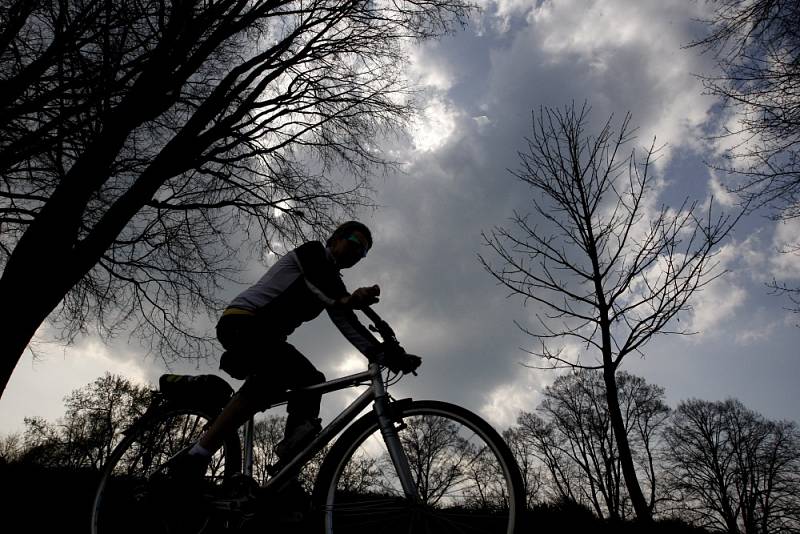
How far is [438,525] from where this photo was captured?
2.04 meters

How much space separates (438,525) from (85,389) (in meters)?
29.1

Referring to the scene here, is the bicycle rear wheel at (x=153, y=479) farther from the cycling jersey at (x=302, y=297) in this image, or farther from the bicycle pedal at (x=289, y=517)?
the cycling jersey at (x=302, y=297)

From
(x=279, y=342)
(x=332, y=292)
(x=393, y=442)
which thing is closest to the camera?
(x=393, y=442)

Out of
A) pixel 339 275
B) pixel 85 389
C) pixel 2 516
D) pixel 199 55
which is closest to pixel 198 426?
pixel 339 275

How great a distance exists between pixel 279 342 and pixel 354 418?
24.6 inches

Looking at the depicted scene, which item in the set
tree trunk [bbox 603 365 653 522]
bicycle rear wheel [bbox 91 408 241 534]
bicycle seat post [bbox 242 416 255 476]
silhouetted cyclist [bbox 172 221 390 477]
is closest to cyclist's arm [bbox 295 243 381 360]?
silhouetted cyclist [bbox 172 221 390 477]

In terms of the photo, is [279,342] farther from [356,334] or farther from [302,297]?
[356,334]

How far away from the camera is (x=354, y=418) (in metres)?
2.39

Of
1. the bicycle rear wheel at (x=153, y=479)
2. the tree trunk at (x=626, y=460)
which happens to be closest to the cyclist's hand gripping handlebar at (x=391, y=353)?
the bicycle rear wheel at (x=153, y=479)

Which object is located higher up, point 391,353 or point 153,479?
point 391,353

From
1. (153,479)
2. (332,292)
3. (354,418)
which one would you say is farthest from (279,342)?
(153,479)

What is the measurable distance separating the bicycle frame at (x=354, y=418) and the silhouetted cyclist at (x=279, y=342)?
0.08 m

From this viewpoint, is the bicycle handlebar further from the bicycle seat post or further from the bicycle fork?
the bicycle seat post

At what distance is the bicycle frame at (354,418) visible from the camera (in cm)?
222
